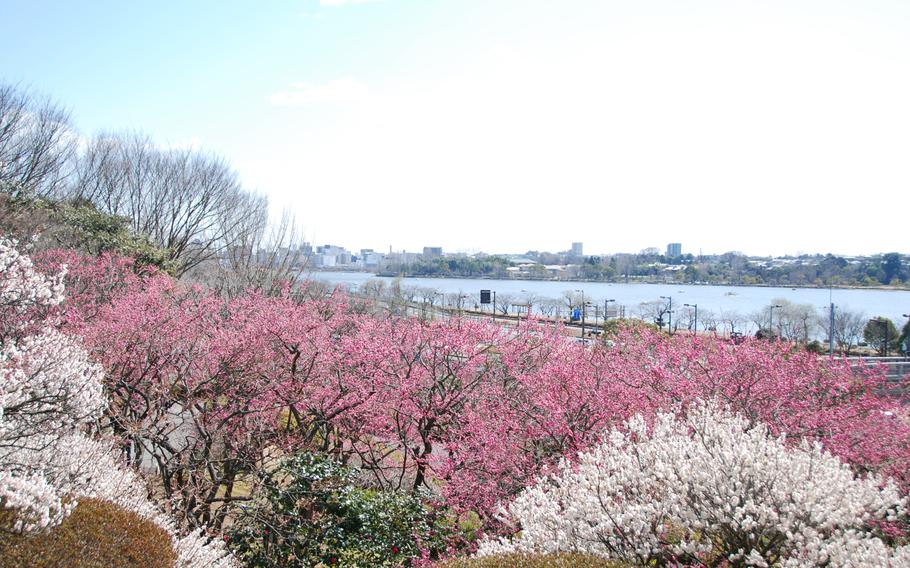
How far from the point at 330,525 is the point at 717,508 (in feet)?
14.3

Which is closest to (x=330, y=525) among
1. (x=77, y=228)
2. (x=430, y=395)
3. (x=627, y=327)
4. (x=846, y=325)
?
(x=430, y=395)

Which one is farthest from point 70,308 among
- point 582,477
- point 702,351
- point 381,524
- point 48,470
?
point 702,351

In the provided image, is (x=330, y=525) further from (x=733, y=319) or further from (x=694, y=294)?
(x=694, y=294)

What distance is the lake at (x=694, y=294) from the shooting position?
5556 cm

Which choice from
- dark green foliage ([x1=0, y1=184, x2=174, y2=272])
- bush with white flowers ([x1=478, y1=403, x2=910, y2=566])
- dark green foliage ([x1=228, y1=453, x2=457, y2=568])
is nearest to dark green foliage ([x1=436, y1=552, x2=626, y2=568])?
bush with white flowers ([x1=478, y1=403, x2=910, y2=566])

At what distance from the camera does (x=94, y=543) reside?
3.86 m

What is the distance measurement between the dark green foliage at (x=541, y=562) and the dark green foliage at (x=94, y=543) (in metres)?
2.15

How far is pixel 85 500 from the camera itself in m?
4.32

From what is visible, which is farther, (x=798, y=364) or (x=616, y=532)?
(x=798, y=364)

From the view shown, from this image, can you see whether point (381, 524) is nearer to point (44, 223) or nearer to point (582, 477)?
point (582, 477)

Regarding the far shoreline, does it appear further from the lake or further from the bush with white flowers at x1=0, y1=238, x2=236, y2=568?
the bush with white flowers at x1=0, y1=238, x2=236, y2=568

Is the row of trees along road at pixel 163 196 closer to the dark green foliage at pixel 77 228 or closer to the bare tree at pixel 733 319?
the dark green foliage at pixel 77 228

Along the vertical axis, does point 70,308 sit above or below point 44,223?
below

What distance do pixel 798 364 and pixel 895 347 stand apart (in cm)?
3412
